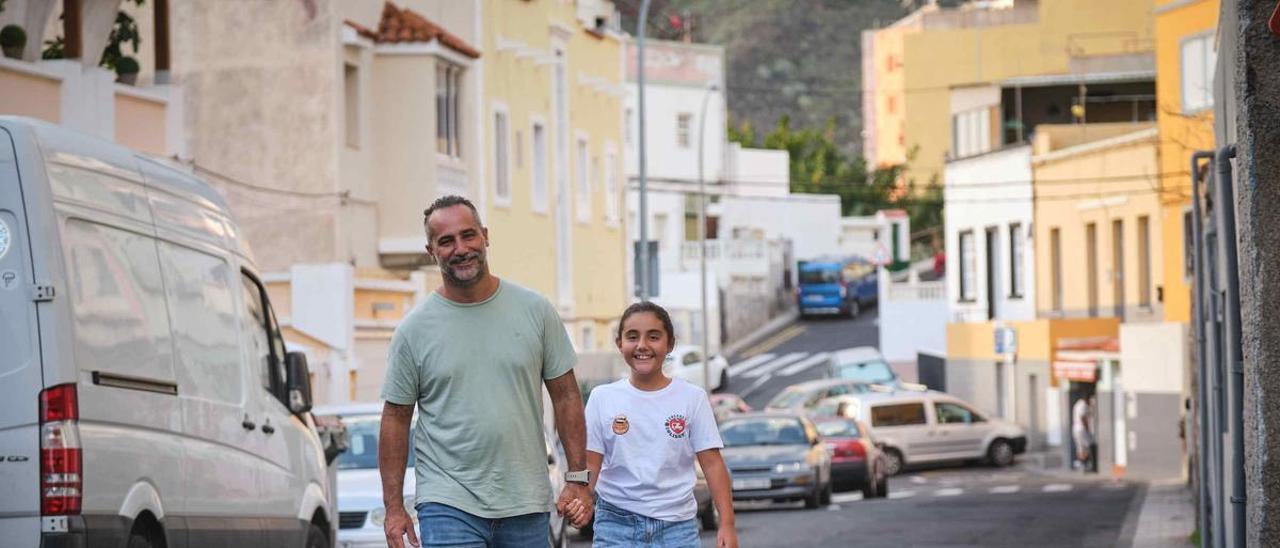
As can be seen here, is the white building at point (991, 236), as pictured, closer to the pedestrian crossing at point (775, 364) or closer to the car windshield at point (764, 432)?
the pedestrian crossing at point (775, 364)

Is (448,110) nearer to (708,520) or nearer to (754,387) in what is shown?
(708,520)

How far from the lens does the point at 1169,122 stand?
46250 millimetres

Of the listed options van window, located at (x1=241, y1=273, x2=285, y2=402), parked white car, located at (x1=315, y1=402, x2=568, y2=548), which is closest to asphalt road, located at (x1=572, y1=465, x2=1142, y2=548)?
parked white car, located at (x1=315, y1=402, x2=568, y2=548)

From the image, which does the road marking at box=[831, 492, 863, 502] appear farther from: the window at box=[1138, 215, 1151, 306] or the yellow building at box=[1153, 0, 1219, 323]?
the window at box=[1138, 215, 1151, 306]

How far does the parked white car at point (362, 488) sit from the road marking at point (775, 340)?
6074cm

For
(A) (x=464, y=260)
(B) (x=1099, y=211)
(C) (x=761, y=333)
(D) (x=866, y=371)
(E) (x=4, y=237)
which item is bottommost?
(D) (x=866, y=371)

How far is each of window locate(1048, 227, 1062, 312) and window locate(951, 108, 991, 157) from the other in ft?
21.1

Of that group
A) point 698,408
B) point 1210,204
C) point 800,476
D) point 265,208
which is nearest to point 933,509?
point 800,476

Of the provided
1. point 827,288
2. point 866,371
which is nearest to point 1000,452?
point 866,371

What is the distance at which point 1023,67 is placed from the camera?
7762 centimetres

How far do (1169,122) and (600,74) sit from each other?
40.7 feet

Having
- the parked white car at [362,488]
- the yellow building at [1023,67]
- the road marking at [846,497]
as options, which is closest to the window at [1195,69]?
the road marking at [846,497]

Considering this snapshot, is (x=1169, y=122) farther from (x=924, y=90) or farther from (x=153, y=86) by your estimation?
(x=924, y=90)

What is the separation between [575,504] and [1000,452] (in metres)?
40.1
